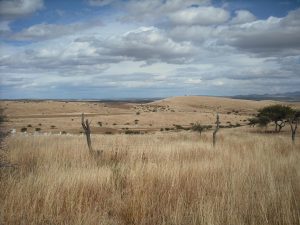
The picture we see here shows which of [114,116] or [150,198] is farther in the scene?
[114,116]

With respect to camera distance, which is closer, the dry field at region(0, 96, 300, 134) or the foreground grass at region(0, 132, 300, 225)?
the foreground grass at region(0, 132, 300, 225)

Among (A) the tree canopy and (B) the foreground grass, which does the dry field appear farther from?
(B) the foreground grass

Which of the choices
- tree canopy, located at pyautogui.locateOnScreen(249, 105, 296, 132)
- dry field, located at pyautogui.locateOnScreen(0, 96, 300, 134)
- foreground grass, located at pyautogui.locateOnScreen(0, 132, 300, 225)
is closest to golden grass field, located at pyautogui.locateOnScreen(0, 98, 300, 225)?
foreground grass, located at pyautogui.locateOnScreen(0, 132, 300, 225)

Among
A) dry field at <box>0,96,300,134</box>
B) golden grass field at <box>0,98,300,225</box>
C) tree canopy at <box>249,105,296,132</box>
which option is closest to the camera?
golden grass field at <box>0,98,300,225</box>

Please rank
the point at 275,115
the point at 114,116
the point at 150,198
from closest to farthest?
the point at 150,198 → the point at 275,115 → the point at 114,116

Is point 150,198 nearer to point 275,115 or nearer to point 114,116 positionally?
point 275,115

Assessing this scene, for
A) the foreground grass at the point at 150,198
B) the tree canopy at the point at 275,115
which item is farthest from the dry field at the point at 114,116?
the foreground grass at the point at 150,198

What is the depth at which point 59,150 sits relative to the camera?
9.99 m

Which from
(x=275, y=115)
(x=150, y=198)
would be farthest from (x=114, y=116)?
(x=150, y=198)

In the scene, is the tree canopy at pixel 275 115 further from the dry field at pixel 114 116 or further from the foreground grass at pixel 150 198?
the foreground grass at pixel 150 198

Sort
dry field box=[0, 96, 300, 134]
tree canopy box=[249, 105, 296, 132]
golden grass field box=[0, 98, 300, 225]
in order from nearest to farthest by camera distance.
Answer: golden grass field box=[0, 98, 300, 225]
tree canopy box=[249, 105, 296, 132]
dry field box=[0, 96, 300, 134]

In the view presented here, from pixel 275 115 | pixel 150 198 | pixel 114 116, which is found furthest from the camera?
pixel 114 116

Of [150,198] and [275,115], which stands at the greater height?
[150,198]

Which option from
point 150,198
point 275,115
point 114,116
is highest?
point 150,198
